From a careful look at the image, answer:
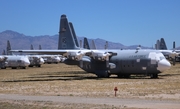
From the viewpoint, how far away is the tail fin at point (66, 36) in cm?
5059

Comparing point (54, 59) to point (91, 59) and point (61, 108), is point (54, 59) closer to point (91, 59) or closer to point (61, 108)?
point (91, 59)

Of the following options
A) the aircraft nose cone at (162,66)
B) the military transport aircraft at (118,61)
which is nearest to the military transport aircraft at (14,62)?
the military transport aircraft at (118,61)

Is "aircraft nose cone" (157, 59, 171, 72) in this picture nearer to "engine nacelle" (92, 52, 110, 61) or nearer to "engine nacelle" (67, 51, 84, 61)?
"engine nacelle" (92, 52, 110, 61)

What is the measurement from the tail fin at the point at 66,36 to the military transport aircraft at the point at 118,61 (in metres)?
5.16

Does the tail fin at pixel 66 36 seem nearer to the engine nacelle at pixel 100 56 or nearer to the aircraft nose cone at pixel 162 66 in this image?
the engine nacelle at pixel 100 56

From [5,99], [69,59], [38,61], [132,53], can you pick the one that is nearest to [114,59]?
[132,53]

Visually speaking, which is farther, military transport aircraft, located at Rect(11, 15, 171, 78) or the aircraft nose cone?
military transport aircraft, located at Rect(11, 15, 171, 78)

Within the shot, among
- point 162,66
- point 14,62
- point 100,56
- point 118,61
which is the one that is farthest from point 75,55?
point 14,62

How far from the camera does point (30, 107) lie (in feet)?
61.2

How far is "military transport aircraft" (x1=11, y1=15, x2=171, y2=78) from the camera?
40344 millimetres

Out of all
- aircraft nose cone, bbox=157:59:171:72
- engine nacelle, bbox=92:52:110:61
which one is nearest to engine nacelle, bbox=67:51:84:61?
engine nacelle, bbox=92:52:110:61

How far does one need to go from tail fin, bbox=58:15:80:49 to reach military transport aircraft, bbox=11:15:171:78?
5.16m

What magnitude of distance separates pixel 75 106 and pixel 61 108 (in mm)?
871

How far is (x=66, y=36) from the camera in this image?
5084cm
